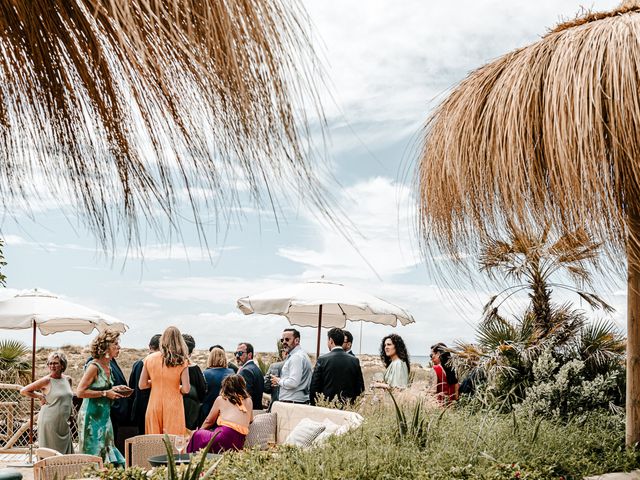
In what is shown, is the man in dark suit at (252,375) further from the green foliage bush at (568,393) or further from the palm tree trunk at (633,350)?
the palm tree trunk at (633,350)

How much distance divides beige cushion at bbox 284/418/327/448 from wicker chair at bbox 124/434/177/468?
1.39m

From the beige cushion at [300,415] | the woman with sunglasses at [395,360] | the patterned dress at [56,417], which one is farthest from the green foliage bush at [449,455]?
the patterned dress at [56,417]

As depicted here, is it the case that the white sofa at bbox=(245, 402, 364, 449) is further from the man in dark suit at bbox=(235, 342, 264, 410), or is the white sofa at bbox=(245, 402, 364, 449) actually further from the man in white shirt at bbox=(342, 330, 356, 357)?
the man in white shirt at bbox=(342, 330, 356, 357)

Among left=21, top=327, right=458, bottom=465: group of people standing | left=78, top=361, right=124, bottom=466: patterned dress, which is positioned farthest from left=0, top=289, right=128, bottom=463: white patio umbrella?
left=78, top=361, right=124, bottom=466: patterned dress

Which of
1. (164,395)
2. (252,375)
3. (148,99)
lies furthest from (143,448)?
(148,99)

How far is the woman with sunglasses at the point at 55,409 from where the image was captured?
7.81 meters

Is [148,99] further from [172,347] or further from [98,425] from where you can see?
[98,425]

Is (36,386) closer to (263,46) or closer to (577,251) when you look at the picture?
(577,251)

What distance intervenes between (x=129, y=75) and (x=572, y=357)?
879 cm

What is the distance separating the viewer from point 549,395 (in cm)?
817

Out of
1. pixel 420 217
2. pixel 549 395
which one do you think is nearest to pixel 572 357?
pixel 549 395

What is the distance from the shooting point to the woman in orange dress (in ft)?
24.7

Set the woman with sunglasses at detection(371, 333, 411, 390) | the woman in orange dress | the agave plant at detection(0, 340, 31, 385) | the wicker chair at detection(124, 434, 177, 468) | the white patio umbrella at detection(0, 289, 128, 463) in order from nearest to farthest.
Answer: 1. the wicker chair at detection(124, 434, 177, 468)
2. the woman in orange dress
3. the woman with sunglasses at detection(371, 333, 411, 390)
4. the white patio umbrella at detection(0, 289, 128, 463)
5. the agave plant at detection(0, 340, 31, 385)

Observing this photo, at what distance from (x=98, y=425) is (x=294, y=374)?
8.64 ft
